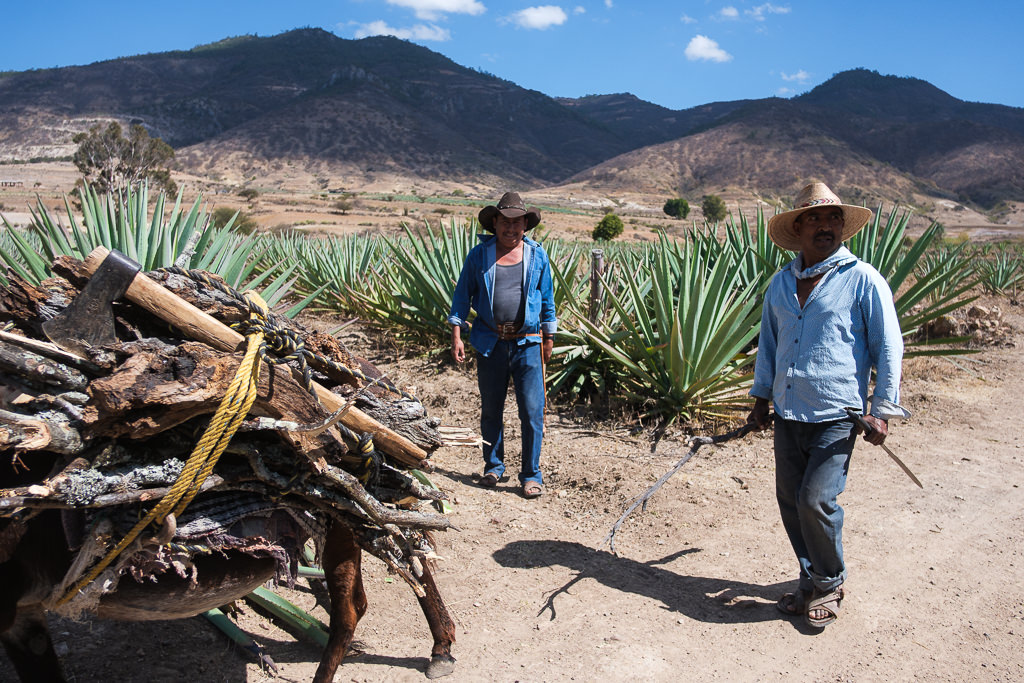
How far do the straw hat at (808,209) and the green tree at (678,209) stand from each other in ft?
208

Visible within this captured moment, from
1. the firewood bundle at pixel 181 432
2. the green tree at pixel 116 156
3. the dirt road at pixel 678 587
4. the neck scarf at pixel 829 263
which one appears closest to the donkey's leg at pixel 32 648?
the dirt road at pixel 678 587

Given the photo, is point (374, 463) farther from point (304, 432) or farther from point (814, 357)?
point (814, 357)

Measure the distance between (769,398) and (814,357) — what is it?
348 mm

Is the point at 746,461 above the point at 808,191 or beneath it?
beneath

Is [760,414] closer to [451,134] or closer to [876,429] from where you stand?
[876,429]

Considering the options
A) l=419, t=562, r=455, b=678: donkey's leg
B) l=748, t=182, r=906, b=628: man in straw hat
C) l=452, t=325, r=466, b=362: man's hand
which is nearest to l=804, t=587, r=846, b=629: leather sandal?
l=748, t=182, r=906, b=628: man in straw hat

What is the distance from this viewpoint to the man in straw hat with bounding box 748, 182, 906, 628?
101 inches

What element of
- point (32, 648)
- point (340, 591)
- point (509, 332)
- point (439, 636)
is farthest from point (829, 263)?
point (32, 648)

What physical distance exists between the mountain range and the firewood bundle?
73.7 m

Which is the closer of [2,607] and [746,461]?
[2,607]

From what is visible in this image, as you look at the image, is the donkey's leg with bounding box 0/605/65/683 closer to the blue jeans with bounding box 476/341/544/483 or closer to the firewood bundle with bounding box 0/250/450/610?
the firewood bundle with bounding box 0/250/450/610

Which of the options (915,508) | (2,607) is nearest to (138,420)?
(2,607)

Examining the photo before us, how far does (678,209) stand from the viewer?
213 ft

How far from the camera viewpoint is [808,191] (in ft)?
9.34
